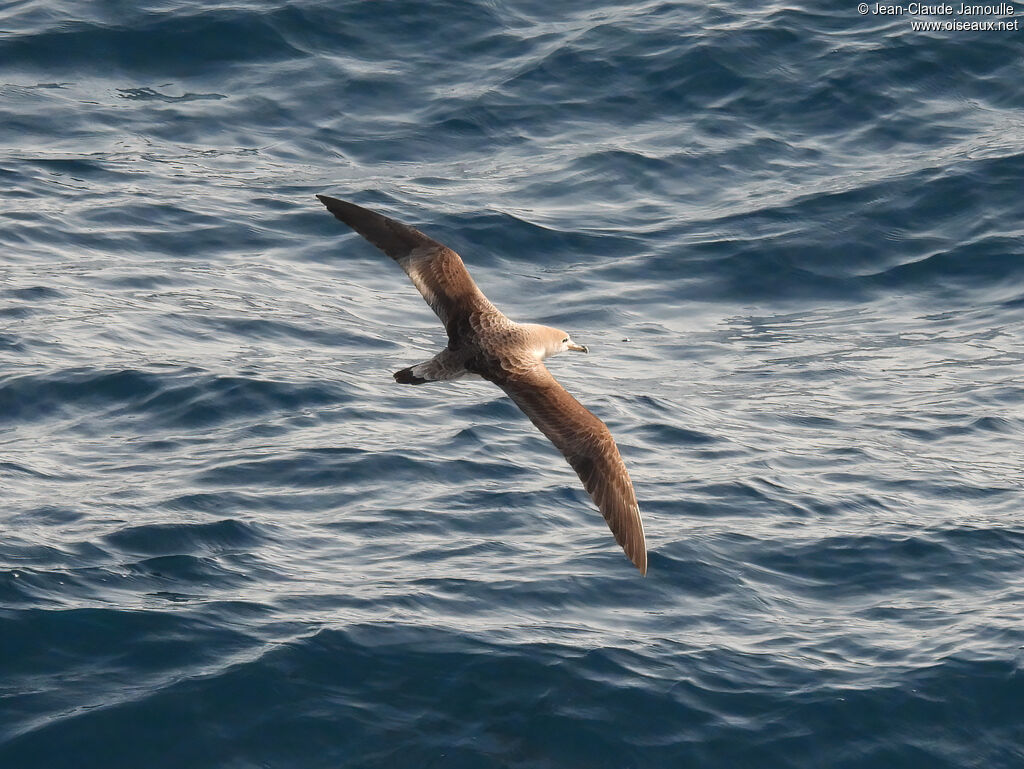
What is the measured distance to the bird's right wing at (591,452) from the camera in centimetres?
923

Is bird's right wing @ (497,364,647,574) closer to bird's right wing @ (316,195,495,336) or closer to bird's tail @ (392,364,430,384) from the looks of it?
bird's tail @ (392,364,430,384)

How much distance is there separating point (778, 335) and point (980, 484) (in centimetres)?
322

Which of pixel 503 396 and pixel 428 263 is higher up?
pixel 428 263

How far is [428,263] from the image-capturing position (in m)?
10.7

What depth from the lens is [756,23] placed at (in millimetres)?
19141

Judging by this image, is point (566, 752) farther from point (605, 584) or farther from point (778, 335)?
point (778, 335)

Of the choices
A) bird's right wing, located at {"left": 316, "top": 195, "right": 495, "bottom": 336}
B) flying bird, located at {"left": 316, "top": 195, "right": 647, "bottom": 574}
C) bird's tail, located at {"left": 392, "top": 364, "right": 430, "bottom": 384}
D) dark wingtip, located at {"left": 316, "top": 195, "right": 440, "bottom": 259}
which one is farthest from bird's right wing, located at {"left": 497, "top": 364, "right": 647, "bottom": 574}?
dark wingtip, located at {"left": 316, "top": 195, "right": 440, "bottom": 259}

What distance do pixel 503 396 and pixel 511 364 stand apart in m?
3.78

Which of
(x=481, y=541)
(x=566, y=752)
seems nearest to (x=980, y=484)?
(x=481, y=541)

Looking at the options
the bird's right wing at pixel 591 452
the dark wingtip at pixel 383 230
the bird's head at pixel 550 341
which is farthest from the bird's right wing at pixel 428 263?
the bird's right wing at pixel 591 452

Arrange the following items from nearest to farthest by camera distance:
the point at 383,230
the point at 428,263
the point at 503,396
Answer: the point at 428,263 → the point at 383,230 → the point at 503,396

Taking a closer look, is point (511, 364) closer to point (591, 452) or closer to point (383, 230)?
point (591, 452)

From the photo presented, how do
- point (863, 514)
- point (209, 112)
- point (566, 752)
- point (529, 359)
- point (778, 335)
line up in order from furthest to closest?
point (209, 112) < point (778, 335) < point (863, 514) < point (529, 359) < point (566, 752)

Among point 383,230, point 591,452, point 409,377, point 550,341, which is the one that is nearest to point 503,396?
point 383,230
